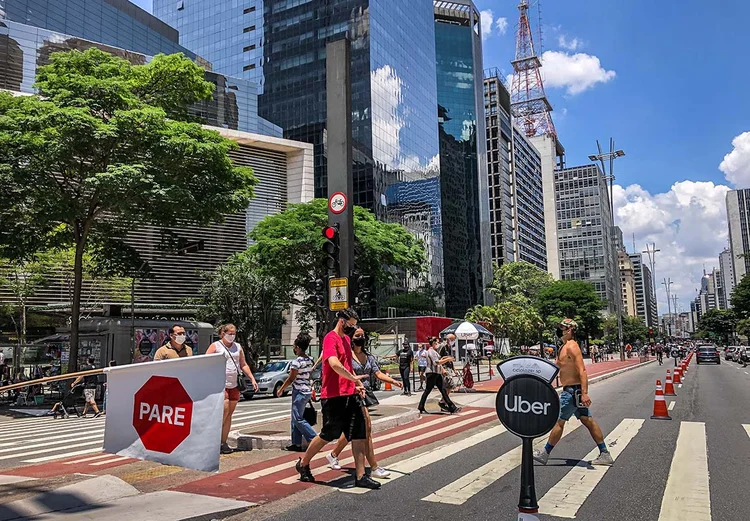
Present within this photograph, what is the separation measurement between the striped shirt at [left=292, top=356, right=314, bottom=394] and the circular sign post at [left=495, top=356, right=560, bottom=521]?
4956 millimetres

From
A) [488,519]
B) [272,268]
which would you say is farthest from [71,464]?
[272,268]

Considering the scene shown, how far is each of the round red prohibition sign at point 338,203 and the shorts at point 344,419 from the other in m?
6.69

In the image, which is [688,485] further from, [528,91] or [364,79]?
[528,91]

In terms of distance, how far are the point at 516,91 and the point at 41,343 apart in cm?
13163

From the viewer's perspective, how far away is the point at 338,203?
12391 mm

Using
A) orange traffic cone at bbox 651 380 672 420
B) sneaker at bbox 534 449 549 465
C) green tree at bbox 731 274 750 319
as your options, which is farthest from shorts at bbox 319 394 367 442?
green tree at bbox 731 274 750 319

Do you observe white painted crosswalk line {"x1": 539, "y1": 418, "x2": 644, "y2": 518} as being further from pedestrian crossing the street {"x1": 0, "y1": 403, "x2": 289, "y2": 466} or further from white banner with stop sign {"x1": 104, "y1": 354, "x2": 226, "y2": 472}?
pedestrian crossing the street {"x1": 0, "y1": 403, "x2": 289, "y2": 466}

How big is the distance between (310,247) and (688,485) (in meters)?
26.0

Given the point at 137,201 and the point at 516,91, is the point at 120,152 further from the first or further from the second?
the point at 516,91

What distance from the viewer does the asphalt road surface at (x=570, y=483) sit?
209 inches

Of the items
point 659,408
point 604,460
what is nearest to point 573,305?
point 659,408

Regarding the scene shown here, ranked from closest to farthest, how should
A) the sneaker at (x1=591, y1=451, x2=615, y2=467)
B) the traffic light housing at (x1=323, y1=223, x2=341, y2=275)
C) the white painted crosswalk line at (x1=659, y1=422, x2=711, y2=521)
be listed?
the white painted crosswalk line at (x1=659, y1=422, x2=711, y2=521), the sneaker at (x1=591, y1=451, x2=615, y2=467), the traffic light housing at (x1=323, y1=223, x2=341, y2=275)

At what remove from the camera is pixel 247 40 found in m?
71.4

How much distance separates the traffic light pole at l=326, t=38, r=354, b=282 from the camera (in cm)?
1223
